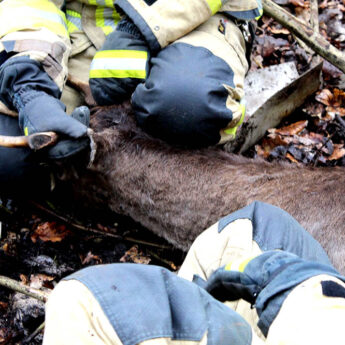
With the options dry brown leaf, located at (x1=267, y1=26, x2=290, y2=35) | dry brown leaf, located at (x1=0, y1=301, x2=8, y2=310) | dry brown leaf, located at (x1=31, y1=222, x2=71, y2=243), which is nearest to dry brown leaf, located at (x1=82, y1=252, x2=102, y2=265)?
dry brown leaf, located at (x1=31, y1=222, x2=71, y2=243)

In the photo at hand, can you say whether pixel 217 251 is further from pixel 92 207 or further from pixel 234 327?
pixel 92 207

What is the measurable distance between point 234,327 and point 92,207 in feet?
7.38

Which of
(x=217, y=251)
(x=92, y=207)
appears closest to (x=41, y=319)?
(x=92, y=207)

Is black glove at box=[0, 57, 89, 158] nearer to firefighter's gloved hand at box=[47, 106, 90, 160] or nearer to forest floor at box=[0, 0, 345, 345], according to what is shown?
firefighter's gloved hand at box=[47, 106, 90, 160]

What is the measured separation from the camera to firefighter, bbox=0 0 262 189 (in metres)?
3.40

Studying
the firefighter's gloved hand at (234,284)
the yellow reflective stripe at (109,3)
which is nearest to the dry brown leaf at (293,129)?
the yellow reflective stripe at (109,3)

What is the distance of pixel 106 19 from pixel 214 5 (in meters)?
0.96

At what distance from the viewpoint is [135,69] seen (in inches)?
143

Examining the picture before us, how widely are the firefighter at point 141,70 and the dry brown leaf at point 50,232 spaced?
0.54 meters

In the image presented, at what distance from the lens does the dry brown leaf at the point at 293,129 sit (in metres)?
4.52

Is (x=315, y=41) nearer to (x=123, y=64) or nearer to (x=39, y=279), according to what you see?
(x=123, y=64)

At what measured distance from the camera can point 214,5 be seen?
3.57 meters

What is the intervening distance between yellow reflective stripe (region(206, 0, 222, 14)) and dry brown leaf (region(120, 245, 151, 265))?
1.85 meters

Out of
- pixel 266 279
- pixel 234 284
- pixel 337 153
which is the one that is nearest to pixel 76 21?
pixel 337 153
